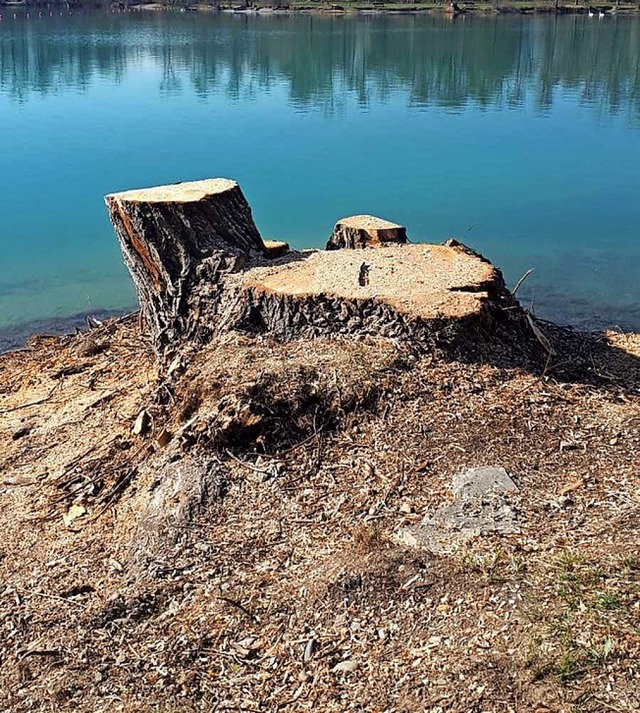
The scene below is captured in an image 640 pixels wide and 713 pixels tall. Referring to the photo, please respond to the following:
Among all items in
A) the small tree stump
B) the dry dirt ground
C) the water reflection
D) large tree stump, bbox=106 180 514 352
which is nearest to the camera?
the dry dirt ground

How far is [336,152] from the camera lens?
15.9m

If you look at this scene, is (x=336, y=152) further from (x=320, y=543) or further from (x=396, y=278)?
(x=320, y=543)

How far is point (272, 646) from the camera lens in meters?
3.05

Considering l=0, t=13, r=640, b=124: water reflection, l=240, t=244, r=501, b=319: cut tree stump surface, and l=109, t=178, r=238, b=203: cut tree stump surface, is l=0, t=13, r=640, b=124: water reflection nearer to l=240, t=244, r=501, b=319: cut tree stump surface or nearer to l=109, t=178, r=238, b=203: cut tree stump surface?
l=109, t=178, r=238, b=203: cut tree stump surface

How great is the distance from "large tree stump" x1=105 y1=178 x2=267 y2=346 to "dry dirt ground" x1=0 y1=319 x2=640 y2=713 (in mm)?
423

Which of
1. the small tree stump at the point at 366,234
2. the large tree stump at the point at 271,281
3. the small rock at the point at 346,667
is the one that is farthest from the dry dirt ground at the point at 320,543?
the small tree stump at the point at 366,234

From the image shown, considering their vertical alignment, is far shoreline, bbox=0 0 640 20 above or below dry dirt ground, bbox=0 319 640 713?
above

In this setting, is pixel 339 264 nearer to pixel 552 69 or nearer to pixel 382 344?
pixel 382 344

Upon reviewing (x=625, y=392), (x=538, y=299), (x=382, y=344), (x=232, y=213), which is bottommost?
(x=538, y=299)

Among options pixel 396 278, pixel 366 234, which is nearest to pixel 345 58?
pixel 366 234

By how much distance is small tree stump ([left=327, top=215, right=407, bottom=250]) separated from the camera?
573cm

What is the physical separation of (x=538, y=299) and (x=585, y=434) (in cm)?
537

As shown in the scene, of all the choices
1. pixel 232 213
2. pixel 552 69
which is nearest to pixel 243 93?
pixel 552 69

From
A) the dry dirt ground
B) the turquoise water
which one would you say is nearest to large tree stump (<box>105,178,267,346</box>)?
the dry dirt ground
